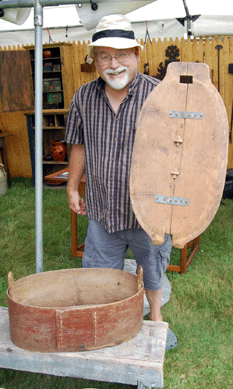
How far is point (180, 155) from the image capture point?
1636 millimetres

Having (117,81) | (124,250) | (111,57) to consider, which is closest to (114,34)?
(111,57)

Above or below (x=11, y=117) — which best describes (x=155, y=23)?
above

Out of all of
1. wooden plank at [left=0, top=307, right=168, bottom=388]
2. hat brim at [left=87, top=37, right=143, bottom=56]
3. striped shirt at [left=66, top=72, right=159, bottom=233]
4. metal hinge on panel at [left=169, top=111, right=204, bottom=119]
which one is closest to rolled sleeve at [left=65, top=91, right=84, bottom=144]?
striped shirt at [left=66, top=72, right=159, bottom=233]

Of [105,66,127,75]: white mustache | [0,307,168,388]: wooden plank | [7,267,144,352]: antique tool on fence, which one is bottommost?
[0,307,168,388]: wooden plank

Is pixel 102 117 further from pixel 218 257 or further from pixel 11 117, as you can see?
pixel 11 117

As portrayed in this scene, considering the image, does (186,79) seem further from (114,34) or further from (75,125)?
(75,125)

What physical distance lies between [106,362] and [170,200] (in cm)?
75

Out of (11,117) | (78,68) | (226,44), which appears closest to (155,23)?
(226,44)

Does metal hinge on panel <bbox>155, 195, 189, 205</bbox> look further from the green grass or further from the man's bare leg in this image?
the green grass

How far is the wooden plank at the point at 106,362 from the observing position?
5.15ft

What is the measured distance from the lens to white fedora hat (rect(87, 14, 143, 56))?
1.78m

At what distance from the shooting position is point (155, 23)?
5.98 m

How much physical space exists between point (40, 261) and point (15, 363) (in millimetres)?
632

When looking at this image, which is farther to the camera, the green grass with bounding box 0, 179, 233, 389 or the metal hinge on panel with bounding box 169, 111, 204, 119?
the green grass with bounding box 0, 179, 233, 389
